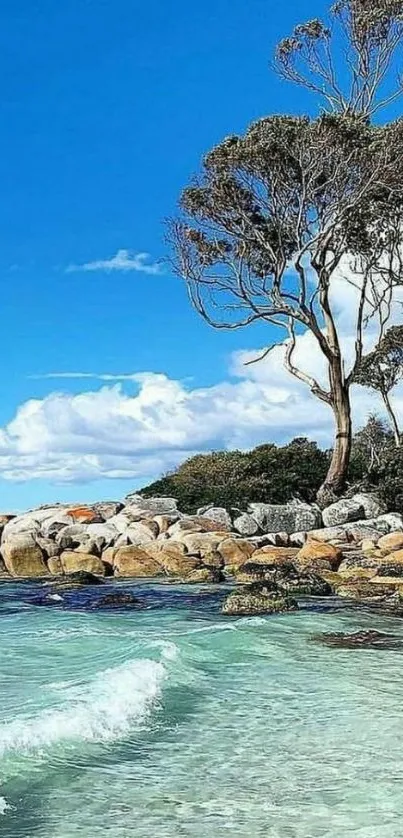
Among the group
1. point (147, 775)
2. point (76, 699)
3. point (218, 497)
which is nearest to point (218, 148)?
point (218, 497)

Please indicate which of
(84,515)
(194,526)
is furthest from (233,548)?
(84,515)

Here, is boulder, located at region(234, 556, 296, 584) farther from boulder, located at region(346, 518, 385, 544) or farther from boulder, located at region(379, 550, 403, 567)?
boulder, located at region(346, 518, 385, 544)

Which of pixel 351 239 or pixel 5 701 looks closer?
pixel 5 701

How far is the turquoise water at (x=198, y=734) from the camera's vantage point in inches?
236

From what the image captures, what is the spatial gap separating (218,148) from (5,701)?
21.8m

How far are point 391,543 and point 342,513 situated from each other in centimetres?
392

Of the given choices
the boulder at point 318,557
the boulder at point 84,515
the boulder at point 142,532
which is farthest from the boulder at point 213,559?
the boulder at point 84,515

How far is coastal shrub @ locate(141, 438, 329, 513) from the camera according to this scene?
91.0 ft

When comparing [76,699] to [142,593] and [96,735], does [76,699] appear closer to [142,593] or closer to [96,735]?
[96,735]

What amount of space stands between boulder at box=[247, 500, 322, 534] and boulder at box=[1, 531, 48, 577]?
21.3 feet

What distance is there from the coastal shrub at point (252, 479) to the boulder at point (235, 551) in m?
4.93

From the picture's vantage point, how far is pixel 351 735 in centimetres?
788

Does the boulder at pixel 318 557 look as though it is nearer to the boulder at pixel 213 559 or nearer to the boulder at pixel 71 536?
the boulder at pixel 213 559

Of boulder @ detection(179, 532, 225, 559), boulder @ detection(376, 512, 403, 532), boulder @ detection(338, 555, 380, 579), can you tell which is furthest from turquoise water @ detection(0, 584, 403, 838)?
boulder @ detection(376, 512, 403, 532)
